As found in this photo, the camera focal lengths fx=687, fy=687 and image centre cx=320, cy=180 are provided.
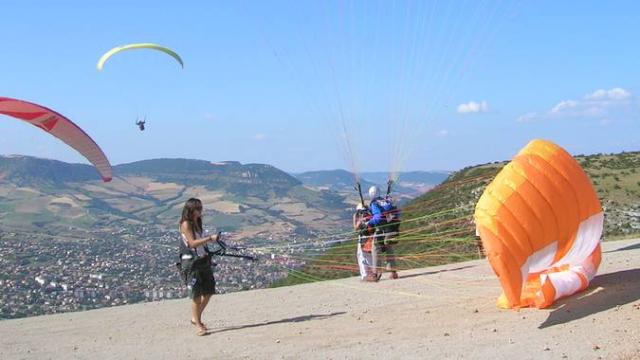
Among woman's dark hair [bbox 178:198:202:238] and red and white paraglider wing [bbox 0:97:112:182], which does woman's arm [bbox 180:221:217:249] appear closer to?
woman's dark hair [bbox 178:198:202:238]

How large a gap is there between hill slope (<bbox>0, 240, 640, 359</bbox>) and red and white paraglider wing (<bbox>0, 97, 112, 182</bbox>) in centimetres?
262

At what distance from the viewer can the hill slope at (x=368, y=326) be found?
21.9 feet

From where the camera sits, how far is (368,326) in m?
8.14

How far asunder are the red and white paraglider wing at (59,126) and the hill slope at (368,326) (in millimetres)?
2624

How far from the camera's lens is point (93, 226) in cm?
6556

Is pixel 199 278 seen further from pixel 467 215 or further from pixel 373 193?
pixel 467 215

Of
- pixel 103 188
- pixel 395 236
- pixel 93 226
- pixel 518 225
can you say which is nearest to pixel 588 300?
pixel 518 225

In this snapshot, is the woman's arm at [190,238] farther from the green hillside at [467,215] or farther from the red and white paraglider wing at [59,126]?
the green hillside at [467,215]

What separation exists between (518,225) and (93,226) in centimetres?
6308

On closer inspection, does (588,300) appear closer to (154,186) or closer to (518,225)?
(518,225)

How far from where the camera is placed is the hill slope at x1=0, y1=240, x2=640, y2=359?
6.67 meters

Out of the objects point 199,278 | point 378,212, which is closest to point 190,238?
point 199,278

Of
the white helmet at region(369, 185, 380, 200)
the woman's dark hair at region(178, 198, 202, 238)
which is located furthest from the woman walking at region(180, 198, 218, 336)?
the white helmet at region(369, 185, 380, 200)

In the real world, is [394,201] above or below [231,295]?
above
